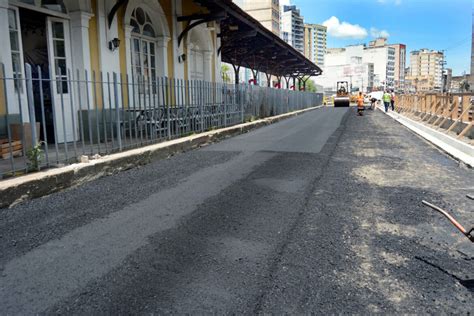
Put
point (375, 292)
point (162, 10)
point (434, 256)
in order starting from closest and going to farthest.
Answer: point (375, 292), point (434, 256), point (162, 10)

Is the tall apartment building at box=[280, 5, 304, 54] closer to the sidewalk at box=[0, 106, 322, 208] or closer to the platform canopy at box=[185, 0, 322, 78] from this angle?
the platform canopy at box=[185, 0, 322, 78]

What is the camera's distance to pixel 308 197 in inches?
232

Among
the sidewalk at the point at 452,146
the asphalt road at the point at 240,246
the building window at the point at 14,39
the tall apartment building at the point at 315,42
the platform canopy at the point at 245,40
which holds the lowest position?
the asphalt road at the point at 240,246

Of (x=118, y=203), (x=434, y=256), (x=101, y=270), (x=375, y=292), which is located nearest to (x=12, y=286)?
(x=101, y=270)

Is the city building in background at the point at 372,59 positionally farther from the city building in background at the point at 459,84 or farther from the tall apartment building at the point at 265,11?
the tall apartment building at the point at 265,11

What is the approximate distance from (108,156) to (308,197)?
399 centimetres

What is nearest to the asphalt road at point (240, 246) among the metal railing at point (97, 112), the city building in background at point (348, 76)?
the metal railing at point (97, 112)

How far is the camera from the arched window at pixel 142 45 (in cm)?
1261

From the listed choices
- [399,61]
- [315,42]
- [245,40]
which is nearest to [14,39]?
[245,40]

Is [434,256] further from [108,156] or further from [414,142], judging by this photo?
[414,142]

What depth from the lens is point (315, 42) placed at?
584ft

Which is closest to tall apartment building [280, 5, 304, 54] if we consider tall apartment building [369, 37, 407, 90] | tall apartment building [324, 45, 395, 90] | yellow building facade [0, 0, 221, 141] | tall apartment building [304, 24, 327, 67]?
tall apartment building [304, 24, 327, 67]

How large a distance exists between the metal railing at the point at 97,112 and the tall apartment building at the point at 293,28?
446 feet

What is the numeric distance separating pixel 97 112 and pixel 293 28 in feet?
510
